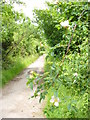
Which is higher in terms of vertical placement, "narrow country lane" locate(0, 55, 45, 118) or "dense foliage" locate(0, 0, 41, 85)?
"dense foliage" locate(0, 0, 41, 85)

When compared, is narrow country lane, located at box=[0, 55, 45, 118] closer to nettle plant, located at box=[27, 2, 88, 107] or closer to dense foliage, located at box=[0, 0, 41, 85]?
nettle plant, located at box=[27, 2, 88, 107]

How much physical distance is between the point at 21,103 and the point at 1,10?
225 centimetres

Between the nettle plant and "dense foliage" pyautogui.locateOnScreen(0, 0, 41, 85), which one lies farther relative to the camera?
"dense foliage" pyautogui.locateOnScreen(0, 0, 41, 85)

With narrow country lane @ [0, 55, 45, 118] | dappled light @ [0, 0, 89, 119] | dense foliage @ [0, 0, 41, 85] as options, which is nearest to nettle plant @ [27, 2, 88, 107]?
dappled light @ [0, 0, 89, 119]

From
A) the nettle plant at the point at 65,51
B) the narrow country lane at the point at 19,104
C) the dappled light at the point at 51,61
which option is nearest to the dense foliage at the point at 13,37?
the dappled light at the point at 51,61

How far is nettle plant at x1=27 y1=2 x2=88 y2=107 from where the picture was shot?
124 cm

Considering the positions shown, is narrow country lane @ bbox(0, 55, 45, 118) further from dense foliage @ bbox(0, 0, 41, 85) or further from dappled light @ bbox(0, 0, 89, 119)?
dense foliage @ bbox(0, 0, 41, 85)

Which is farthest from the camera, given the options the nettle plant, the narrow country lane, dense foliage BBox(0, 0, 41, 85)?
dense foliage BBox(0, 0, 41, 85)

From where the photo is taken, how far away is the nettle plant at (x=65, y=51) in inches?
48.9

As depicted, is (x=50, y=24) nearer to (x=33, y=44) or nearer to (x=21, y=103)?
(x=21, y=103)

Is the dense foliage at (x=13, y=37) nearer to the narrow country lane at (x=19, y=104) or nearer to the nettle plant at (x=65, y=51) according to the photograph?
the narrow country lane at (x=19, y=104)

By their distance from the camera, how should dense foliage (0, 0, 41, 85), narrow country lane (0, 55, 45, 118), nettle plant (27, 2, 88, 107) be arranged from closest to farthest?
nettle plant (27, 2, 88, 107) < narrow country lane (0, 55, 45, 118) < dense foliage (0, 0, 41, 85)

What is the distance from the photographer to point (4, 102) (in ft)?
11.3

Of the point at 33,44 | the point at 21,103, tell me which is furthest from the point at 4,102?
the point at 33,44
